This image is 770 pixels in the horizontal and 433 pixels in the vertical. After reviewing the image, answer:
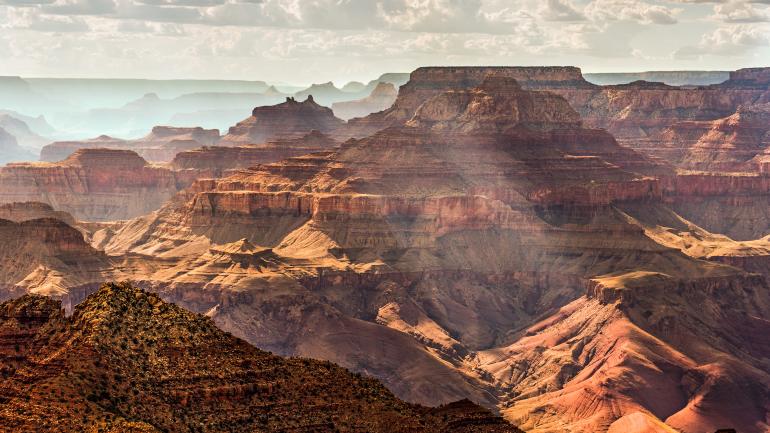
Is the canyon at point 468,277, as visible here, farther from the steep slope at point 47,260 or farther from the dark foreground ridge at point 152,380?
the dark foreground ridge at point 152,380

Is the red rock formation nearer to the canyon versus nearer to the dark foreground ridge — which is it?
the canyon

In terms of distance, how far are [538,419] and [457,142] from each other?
8023 centimetres

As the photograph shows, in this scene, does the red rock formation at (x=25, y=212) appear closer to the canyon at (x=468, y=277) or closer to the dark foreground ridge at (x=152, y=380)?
the canyon at (x=468, y=277)

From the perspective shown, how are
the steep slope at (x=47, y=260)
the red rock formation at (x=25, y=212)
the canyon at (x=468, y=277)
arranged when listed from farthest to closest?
the red rock formation at (x=25, y=212) < the steep slope at (x=47, y=260) < the canyon at (x=468, y=277)

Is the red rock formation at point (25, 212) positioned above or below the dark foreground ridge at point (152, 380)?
below

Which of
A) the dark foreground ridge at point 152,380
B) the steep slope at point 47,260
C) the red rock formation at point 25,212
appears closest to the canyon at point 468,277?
the steep slope at point 47,260

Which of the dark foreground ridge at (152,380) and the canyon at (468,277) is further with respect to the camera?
the canyon at (468,277)

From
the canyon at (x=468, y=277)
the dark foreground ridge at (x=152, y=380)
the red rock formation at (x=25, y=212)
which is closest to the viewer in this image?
the dark foreground ridge at (x=152, y=380)

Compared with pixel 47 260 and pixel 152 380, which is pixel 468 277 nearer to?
pixel 47 260

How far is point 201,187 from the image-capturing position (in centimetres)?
19862

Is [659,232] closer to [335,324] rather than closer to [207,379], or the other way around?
[335,324]

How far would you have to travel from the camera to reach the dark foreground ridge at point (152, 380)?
47.7m

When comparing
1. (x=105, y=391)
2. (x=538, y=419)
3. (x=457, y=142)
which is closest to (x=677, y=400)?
(x=538, y=419)

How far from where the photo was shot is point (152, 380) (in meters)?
50.9
